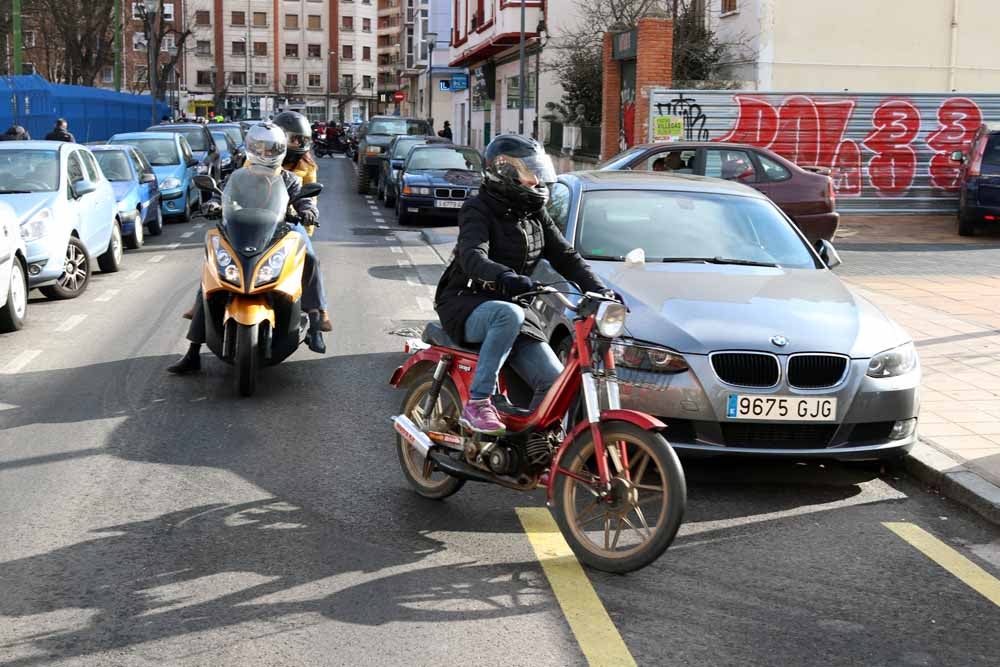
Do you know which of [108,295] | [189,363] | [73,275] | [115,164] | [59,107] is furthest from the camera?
[59,107]

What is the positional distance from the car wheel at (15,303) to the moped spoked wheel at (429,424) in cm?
610

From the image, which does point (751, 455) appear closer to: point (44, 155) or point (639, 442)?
point (639, 442)

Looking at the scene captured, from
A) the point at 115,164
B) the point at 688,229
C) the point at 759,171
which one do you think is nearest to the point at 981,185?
the point at 759,171

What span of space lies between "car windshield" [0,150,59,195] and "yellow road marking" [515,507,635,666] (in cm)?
961

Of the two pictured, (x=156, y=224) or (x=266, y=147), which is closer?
(x=266, y=147)

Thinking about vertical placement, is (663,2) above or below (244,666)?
above

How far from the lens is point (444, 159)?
25312 mm

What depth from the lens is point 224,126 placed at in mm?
39406

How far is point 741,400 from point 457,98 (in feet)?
205

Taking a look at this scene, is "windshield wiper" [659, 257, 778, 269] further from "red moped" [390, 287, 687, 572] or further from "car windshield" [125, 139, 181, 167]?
"car windshield" [125, 139, 181, 167]

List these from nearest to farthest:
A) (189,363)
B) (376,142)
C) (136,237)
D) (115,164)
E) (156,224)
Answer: (189,363) < (136,237) < (115,164) < (156,224) < (376,142)

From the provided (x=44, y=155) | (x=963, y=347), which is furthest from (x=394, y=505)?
(x=44, y=155)

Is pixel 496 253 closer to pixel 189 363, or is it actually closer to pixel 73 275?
pixel 189 363

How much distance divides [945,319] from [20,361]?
26.3 feet
